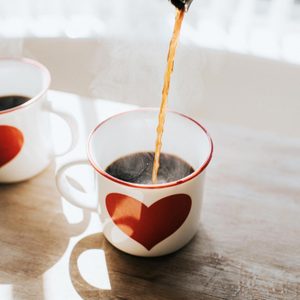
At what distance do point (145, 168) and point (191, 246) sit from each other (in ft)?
0.43

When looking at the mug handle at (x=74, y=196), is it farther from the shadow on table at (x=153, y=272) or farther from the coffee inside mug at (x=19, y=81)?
the coffee inside mug at (x=19, y=81)

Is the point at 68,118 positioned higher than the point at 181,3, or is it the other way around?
the point at 181,3

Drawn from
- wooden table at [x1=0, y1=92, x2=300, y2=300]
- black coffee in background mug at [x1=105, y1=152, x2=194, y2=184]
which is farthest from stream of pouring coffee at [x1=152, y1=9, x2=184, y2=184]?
wooden table at [x1=0, y1=92, x2=300, y2=300]

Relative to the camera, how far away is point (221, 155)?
2.79ft

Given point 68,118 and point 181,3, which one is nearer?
point 181,3

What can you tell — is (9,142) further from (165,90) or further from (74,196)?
(165,90)

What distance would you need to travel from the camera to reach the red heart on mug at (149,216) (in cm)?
60

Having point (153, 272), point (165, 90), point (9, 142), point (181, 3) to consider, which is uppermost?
point (181, 3)

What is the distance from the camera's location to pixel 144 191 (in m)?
0.58

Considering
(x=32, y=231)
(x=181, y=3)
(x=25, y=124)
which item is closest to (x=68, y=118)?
(x=25, y=124)

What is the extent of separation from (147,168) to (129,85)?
61 centimetres

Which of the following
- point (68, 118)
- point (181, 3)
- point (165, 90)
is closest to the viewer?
point (181, 3)

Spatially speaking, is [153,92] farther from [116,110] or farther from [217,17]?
[116,110]

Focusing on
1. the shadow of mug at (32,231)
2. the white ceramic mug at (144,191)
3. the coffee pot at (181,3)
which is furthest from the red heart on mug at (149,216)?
the coffee pot at (181,3)
